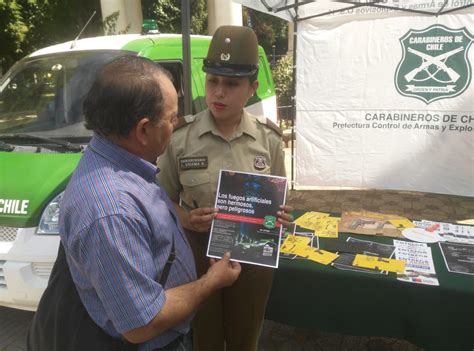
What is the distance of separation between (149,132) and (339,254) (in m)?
1.53

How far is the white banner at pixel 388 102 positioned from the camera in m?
4.86

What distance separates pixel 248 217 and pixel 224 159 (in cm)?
38

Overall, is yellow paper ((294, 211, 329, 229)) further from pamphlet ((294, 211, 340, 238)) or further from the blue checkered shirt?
the blue checkered shirt

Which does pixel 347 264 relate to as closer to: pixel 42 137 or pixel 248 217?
pixel 248 217

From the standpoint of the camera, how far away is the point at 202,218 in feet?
5.27

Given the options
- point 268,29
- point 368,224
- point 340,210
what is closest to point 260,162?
point 368,224

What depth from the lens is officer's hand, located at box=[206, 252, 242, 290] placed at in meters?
1.30

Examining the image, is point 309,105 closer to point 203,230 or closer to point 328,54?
point 328,54

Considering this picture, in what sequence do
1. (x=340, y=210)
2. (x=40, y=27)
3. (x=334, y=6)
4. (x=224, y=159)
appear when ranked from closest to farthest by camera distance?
1. (x=224, y=159)
2. (x=334, y=6)
3. (x=340, y=210)
4. (x=40, y=27)

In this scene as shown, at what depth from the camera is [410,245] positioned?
7.67 ft

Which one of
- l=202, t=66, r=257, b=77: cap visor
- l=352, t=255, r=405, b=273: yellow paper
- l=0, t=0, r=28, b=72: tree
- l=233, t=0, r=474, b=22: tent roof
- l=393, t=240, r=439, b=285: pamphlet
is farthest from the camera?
l=0, t=0, r=28, b=72: tree

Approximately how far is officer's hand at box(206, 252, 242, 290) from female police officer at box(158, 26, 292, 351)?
244mm

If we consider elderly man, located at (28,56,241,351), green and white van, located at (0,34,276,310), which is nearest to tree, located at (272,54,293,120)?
green and white van, located at (0,34,276,310)

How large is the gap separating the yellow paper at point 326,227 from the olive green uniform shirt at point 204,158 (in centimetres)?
84
